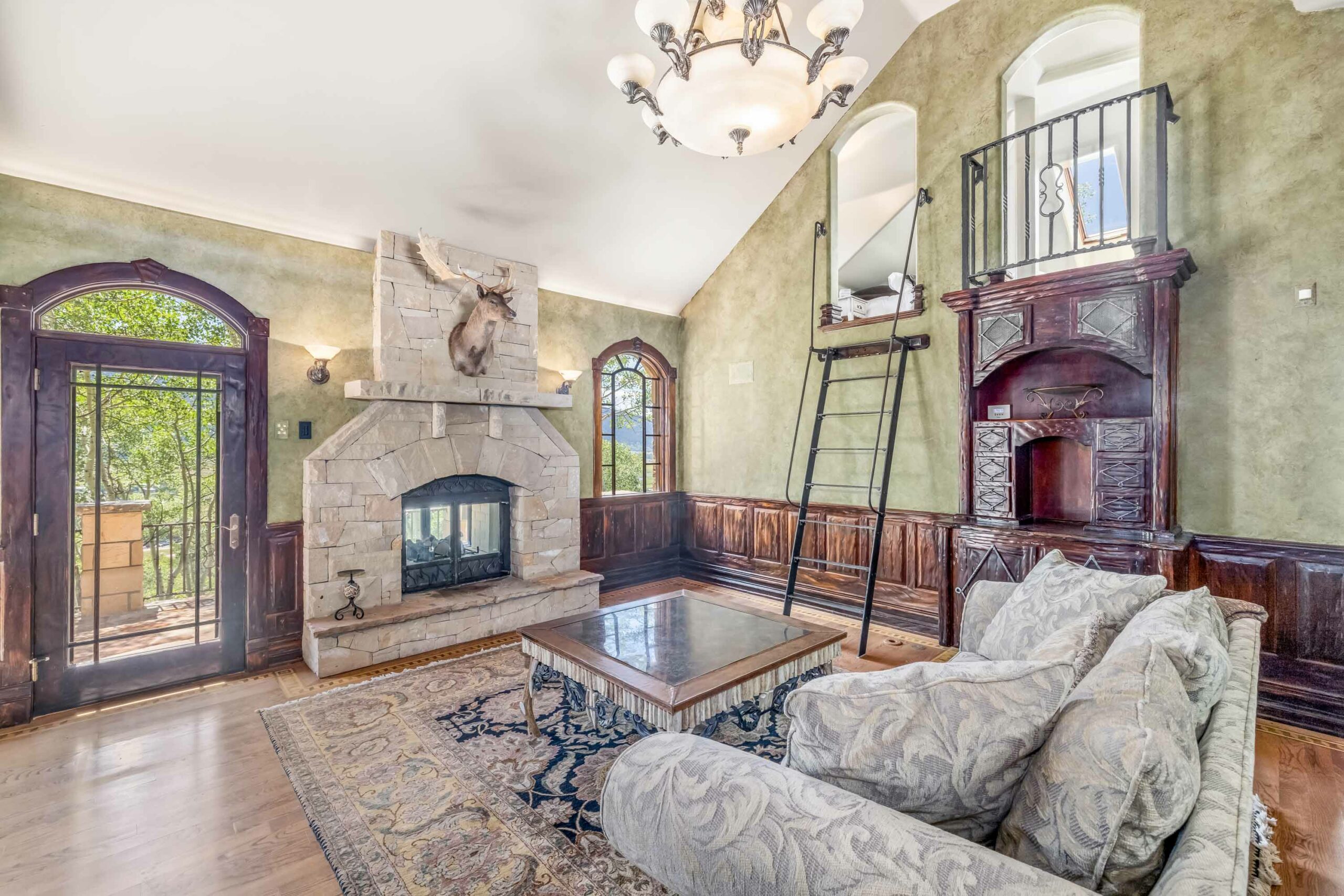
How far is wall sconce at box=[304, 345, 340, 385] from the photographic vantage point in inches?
156

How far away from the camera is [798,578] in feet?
17.6

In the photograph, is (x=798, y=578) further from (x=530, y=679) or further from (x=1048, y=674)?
(x=1048, y=674)

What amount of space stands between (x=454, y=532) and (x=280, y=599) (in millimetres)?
1187

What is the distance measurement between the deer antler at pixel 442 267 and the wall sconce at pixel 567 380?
1080mm

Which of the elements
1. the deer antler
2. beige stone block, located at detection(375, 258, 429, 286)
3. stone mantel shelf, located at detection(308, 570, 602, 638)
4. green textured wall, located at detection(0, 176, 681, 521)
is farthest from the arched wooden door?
the deer antler

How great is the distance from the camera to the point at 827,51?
2.26m

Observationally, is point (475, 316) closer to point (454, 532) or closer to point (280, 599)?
point (454, 532)

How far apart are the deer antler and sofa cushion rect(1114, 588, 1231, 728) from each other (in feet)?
13.0

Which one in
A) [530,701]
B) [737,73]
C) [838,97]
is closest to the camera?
[737,73]

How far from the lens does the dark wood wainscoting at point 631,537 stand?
5.68 metres

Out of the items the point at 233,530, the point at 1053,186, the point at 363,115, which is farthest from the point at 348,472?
the point at 1053,186

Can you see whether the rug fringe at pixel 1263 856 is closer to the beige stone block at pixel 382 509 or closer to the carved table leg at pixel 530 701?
the carved table leg at pixel 530 701

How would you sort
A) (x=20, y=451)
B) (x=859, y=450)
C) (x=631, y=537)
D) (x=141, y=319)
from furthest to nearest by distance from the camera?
(x=631, y=537)
(x=859, y=450)
(x=141, y=319)
(x=20, y=451)

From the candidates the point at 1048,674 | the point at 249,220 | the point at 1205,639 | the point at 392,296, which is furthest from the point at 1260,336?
the point at 249,220
